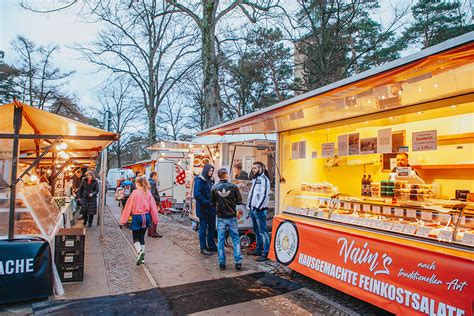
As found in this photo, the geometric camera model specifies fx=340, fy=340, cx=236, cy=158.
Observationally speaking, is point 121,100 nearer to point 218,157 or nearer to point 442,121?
point 218,157

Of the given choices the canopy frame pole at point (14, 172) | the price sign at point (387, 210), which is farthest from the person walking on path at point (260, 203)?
the canopy frame pole at point (14, 172)

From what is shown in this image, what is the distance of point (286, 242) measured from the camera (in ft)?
18.3

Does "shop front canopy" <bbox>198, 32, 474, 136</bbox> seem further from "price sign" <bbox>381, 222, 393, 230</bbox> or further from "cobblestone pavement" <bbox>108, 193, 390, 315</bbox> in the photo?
"cobblestone pavement" <bbox>108, 193, 390, 315</bbox>

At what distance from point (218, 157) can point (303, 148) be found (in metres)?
3.75

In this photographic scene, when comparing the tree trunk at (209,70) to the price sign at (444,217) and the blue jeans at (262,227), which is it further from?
the price sign at (444,217)

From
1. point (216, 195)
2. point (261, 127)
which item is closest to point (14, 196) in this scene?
point (216, 195)

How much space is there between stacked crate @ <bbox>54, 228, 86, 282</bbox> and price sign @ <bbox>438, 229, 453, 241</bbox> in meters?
4.85

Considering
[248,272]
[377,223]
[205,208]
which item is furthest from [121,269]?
[377,223]

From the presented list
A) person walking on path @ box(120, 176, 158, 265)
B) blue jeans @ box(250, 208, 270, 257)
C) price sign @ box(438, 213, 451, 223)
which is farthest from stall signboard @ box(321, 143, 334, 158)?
person walking on path @ box(120, 176, 158, 265)

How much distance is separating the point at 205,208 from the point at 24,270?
3.60 m

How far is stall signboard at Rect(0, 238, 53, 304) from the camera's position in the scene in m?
4.20

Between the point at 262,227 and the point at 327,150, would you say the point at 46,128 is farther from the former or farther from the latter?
the point at 327,150

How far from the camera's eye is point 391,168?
588 centimetres

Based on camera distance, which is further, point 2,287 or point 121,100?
point 121,100
